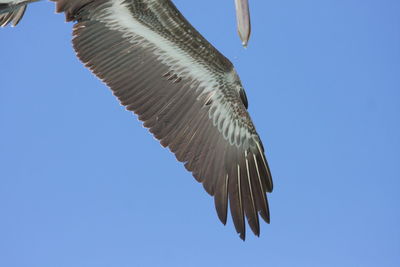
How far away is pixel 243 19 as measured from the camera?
9.15 meters

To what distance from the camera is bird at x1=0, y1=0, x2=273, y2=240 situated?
9672mm

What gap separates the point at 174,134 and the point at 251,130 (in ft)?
3.70

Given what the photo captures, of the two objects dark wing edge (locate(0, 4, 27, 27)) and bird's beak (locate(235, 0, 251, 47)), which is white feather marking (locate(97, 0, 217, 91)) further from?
dark wing edge (locate(0, 4, 27, 27))

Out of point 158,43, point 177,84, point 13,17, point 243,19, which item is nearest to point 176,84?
point 177,84

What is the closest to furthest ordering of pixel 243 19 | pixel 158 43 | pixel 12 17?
pixel 243 19, pixel 158 43, pixel 12 17

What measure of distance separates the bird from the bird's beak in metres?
0.08

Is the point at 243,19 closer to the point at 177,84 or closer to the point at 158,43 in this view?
the point at 158,43

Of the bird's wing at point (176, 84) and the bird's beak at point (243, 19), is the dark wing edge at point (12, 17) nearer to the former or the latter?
the bird's wing at point (176, 84)

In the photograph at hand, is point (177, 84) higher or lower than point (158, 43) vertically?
lower

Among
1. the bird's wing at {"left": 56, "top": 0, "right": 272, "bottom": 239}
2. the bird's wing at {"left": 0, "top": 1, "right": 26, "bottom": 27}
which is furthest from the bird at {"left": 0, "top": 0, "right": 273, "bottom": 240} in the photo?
the bird's wing at {"left": 0, "top": 1, "right": 26, "bottom": 27}

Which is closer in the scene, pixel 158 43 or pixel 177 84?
pixel 158 43

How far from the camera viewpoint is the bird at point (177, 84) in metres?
9.67

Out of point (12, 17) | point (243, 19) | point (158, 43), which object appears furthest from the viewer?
point (12, 17)

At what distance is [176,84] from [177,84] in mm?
17
